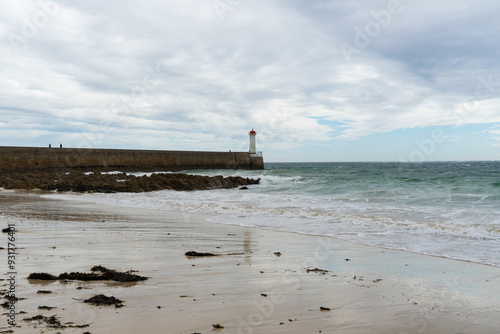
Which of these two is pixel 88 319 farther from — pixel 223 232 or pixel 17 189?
pixel 17 189

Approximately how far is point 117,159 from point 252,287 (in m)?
36.3

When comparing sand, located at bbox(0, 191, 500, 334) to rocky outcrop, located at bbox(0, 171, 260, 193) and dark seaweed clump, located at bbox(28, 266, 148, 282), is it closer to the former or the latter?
dark seaweed clump, located at bbox(28, 266, 148, 282)

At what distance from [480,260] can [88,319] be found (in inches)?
181

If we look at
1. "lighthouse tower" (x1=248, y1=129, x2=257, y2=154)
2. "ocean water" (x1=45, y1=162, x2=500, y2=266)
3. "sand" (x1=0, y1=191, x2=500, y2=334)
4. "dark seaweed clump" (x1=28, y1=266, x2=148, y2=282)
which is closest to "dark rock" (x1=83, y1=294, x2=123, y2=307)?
"sand" (x1=0, y1=191, x2=500, y2=334)

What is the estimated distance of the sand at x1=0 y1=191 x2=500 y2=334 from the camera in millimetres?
2764

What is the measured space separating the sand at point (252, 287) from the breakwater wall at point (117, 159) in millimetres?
28289

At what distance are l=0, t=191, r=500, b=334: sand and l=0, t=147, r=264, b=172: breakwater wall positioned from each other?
28289mm

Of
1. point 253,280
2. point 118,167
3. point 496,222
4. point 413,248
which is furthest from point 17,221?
point 118,167

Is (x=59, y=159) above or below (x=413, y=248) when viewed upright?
above

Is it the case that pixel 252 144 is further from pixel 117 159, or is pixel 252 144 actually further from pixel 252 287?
pixel 252 287

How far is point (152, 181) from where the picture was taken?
18.1 metres

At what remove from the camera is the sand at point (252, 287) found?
9.07ft

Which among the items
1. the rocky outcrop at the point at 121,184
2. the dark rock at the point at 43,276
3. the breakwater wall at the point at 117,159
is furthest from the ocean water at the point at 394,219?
the breakwater wall at the point at 117,159

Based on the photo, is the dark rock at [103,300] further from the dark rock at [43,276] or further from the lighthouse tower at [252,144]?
the lighthouse tower at [252,144]
